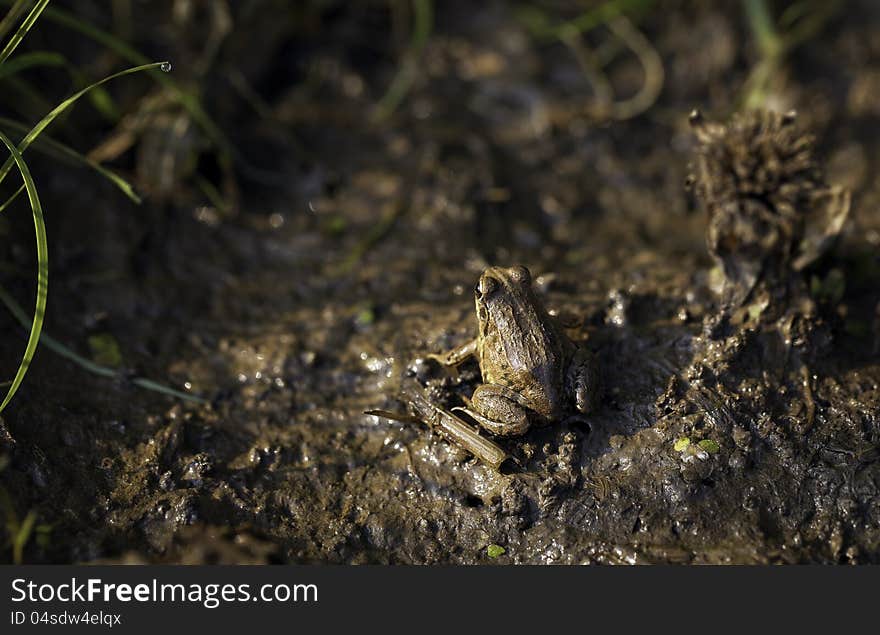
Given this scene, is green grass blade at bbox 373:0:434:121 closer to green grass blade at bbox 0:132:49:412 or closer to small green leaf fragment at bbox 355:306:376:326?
small green leaf fragment at bbox 355:306:376:326

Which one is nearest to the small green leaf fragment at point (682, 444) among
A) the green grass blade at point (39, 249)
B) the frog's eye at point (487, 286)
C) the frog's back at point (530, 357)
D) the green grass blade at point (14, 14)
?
the frog's back at point (530, 357)

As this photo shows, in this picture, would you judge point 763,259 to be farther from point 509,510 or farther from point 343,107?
point 343,107

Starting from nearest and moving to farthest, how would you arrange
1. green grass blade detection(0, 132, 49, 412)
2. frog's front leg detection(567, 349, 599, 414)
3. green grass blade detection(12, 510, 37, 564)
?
1. green grass blade detection(12, 510, 37, 564)
2. green grass blade detection(0, 132, 49, 412)
3. frog's front leg detection(567, 349, 599, 414)

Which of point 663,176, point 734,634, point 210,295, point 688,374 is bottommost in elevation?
point 734,634

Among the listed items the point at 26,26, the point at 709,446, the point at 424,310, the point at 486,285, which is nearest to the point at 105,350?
the point at 26,26

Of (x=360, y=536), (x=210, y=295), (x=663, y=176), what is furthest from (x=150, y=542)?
(x=663, y=176)

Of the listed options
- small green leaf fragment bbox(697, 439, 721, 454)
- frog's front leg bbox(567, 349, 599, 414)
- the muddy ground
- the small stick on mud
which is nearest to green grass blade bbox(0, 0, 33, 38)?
the muddy ground

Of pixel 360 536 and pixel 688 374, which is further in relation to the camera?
pixel 688 374

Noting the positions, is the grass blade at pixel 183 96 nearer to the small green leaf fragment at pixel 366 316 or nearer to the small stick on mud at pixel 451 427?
the small green leaf fragment at pixel 366 316
